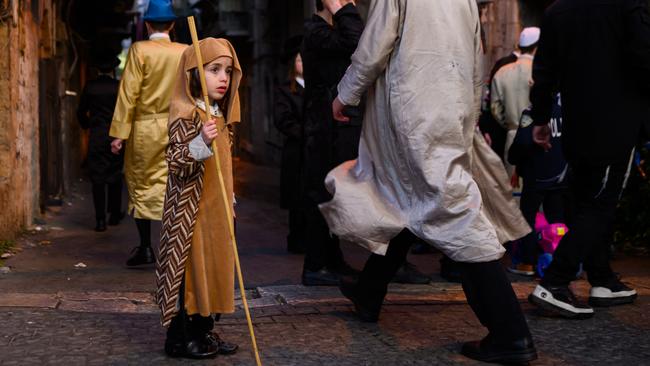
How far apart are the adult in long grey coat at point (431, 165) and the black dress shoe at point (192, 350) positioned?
795mm

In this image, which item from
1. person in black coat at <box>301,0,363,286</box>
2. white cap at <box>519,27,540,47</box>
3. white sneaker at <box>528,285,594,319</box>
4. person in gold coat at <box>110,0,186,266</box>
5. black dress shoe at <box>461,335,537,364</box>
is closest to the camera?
black dress shoe at <box>461,335,537,364</box>

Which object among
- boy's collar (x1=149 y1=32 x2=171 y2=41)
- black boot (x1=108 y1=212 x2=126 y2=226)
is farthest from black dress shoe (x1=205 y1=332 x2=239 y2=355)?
black boot (x1=108 y1=212 x2=126 y2=226)

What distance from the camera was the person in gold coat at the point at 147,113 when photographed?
7.08 metres

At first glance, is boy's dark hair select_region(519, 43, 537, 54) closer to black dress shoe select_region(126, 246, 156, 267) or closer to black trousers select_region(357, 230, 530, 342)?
black dress shoe select_region(126, 246, 156, 267)

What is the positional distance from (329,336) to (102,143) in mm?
5962

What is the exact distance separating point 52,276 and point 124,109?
4.04 ft

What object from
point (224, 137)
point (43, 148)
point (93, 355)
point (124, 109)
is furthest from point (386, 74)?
point (43, 148)

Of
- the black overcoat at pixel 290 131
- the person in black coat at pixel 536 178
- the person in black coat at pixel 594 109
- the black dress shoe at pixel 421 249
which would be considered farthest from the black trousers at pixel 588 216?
the black overcoat at pixel 290 131

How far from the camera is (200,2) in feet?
115

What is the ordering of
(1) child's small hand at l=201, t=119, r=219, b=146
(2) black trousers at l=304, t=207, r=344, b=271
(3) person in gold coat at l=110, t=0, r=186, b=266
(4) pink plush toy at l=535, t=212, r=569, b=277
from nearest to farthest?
(1) child's small hand at l=201, t=119, r=219, b=146 → (2) black trousers at l=304, t=207, r=344, b=271 → (4) pink plush toy at l=535, t=212, r=569, b=277 → (3) person in gold coat at l=110, t=0, r=186, b=266

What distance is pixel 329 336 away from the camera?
495 centimetres

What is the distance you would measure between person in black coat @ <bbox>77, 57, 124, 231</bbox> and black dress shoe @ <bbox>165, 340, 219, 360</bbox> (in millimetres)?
5765

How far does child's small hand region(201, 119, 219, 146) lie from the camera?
420 cm

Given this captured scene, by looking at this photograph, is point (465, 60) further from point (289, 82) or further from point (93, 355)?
point (289, 82)
